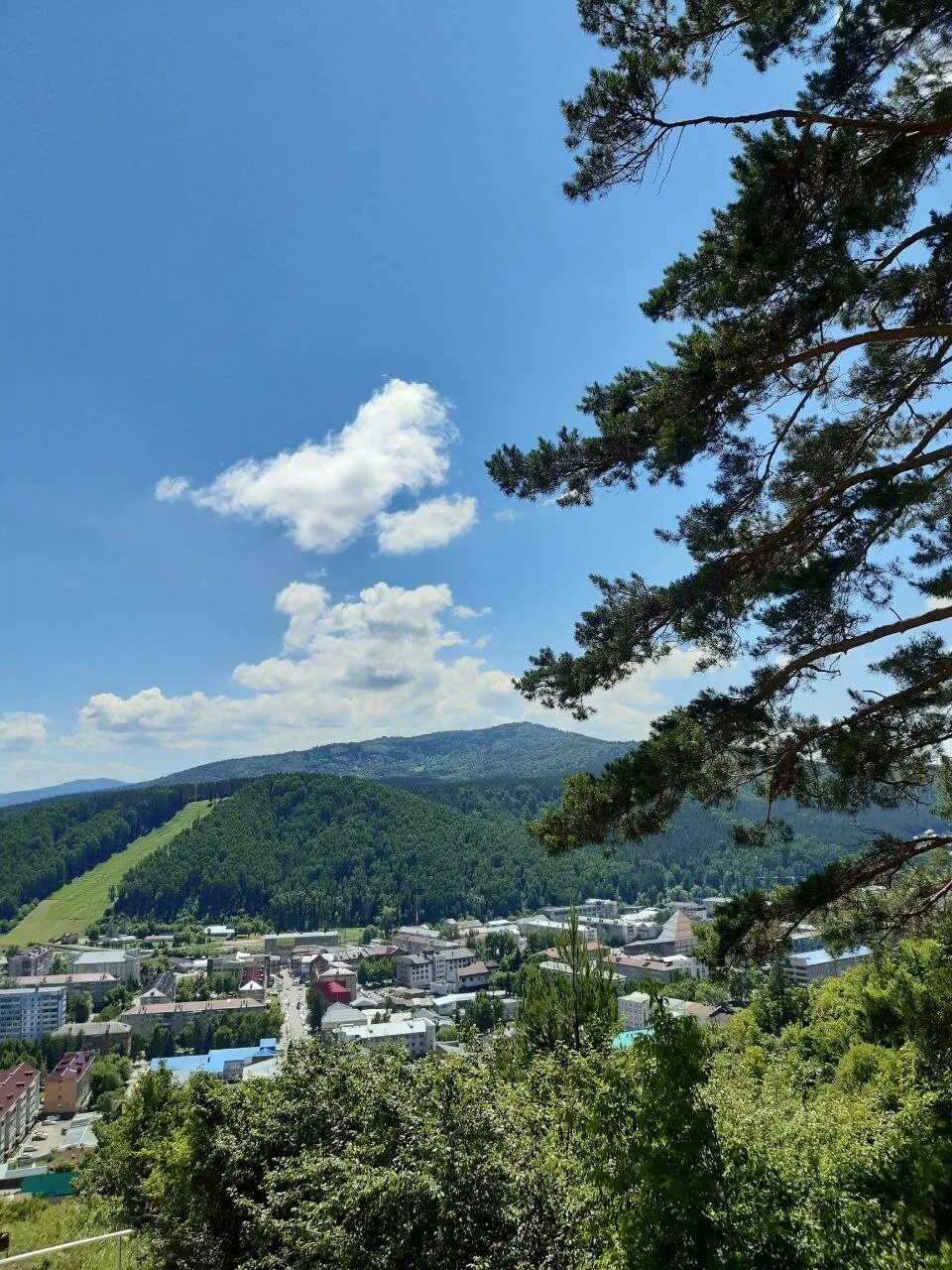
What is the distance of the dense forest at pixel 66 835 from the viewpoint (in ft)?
398

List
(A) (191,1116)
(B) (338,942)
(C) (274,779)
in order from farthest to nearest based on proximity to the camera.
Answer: (C) (274,779) < (B) (338,942) < (A) (191,1116)

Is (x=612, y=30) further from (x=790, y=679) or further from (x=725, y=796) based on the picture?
(x=725, y=796)

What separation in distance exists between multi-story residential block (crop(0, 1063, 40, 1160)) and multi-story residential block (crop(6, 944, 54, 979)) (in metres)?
41.9

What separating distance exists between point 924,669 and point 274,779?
148636mm

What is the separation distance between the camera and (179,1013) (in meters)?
62.3

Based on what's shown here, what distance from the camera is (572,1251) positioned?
14.4 ft

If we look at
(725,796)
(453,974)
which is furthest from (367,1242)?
(453,974)

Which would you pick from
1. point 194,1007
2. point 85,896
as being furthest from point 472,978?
point 85,896

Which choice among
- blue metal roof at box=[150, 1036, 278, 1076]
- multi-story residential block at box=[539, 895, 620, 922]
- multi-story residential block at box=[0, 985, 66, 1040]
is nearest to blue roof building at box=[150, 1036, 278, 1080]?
blue metal roof at box=[150, 1036, 278, 1076]

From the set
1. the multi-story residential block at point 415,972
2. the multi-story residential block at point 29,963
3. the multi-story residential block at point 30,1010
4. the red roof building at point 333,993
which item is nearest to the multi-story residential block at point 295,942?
the multi-story residential block at point 415,972

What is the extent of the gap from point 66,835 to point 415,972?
271ft

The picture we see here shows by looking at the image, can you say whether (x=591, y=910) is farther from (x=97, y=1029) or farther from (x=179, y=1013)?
(x=97, y=1029)

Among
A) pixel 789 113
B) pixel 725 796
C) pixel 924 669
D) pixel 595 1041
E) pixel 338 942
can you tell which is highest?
pixel 789 113

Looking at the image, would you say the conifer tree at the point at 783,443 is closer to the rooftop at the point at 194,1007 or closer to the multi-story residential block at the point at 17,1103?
the multi-story residential block at the point at 17,1103
